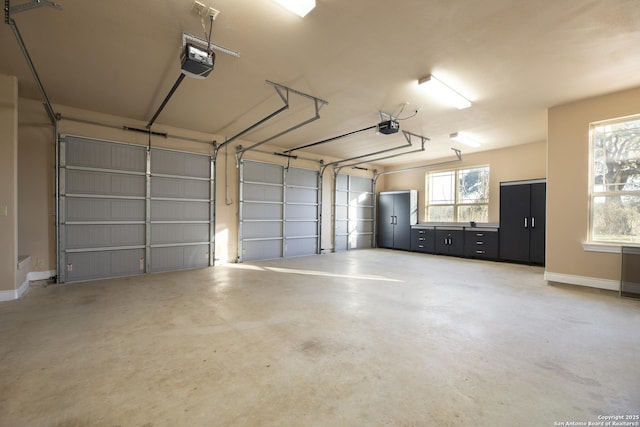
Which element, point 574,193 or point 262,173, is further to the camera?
point 262,173

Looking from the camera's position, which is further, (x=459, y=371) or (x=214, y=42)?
(x=214, y=42)

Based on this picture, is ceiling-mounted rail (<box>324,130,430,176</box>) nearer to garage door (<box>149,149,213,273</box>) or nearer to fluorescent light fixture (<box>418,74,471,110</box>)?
fluorescent light fixture (<box>418,74,471,110</box>)

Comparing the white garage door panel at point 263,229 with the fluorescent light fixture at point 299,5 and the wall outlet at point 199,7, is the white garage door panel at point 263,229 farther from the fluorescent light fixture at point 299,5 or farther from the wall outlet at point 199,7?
the fluorescent light fixture at point 299,5

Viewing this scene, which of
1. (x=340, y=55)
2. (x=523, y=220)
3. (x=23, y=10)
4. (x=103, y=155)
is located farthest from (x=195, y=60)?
(x=523, y=220)

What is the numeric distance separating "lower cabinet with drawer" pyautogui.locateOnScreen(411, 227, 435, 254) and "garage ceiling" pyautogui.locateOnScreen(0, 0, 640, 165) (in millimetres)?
4280

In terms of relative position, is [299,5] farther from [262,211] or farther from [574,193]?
[262,211]

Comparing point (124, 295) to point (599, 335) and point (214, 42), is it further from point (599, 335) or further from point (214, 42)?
point (599, 335)

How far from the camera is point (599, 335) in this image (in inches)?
108

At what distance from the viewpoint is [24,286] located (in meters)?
4.23

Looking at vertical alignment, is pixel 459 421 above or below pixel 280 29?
below

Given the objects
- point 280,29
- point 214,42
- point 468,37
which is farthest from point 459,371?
point 214,42

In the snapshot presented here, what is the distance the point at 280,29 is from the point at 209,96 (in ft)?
6.98

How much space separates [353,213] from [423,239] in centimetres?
241

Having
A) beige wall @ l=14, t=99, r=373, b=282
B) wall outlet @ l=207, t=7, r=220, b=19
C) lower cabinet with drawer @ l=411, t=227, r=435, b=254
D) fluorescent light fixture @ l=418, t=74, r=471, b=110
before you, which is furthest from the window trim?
beige wall @ l=14, t=99, r=373, b=282
